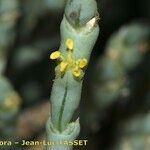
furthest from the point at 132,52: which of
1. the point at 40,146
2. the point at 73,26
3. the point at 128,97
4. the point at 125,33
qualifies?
the point at 73,26

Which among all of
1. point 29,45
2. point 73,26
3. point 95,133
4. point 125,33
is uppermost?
point 73,26

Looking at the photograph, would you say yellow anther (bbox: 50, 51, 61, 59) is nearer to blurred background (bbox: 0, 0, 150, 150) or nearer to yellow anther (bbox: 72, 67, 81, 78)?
yellow anther (bbox: 72, 67, 81, 78)

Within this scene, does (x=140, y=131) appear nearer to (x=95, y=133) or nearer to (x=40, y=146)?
(x=95, y=133)

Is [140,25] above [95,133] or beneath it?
above

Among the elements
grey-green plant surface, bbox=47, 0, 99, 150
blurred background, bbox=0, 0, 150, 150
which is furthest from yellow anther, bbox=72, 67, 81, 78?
blurred background, bbox=0, 0, 150, 150

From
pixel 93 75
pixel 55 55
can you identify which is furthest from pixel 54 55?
pixel 93 75

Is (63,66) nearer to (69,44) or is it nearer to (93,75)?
(69,44)

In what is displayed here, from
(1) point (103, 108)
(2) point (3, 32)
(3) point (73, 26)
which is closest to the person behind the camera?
(3) point (73, 26)
